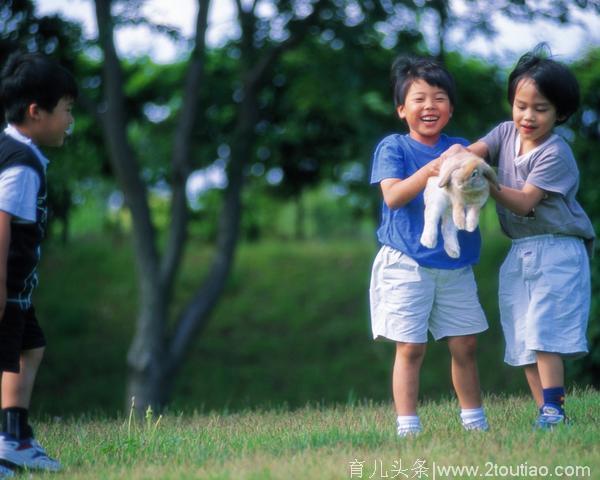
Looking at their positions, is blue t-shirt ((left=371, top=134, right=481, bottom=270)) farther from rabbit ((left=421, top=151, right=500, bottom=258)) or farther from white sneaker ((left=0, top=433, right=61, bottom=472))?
white sneaker ((left=0, top=433, right=61, bottom=472))

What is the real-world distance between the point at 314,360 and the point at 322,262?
11.0 feet

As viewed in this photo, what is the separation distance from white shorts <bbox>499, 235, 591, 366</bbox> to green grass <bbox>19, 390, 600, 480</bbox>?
40cm

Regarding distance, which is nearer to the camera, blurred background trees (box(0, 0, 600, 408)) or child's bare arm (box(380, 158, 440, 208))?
child's bare arm (box(380, 158, 440, 208))

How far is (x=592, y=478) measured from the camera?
3.36 m

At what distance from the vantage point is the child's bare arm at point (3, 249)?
12.1 ft

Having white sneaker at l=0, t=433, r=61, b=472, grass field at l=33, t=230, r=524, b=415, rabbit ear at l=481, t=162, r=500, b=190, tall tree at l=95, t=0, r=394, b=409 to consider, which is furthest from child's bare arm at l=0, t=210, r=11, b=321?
grass field at l=33, t=230, r=524, b=415

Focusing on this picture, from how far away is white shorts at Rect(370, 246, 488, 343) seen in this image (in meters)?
4.34

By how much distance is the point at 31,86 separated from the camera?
13.0 ft

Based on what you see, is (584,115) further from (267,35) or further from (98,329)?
(98,329)

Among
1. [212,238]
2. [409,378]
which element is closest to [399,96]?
A: [409,378]

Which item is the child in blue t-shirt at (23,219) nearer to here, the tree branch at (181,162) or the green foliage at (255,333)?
the tree branch at (181,162)

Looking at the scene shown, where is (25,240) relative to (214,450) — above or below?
above

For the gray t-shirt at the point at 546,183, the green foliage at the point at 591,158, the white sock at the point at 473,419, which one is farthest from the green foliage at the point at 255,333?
the gray t-shirt at the point at 546,183

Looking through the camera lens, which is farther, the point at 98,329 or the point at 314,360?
the point at 98,329
